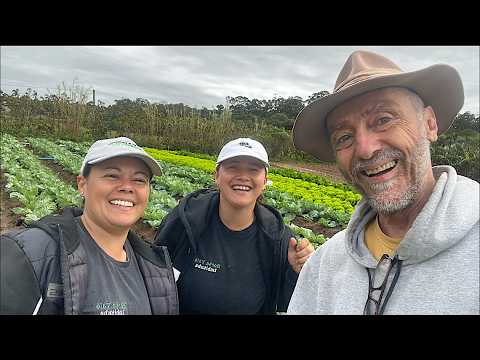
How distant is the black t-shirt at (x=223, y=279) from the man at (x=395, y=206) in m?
0.65

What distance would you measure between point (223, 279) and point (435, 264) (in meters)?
1.15

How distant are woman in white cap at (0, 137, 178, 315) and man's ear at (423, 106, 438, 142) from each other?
1.10 m

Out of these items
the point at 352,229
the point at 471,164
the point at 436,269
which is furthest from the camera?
the point at 471,164

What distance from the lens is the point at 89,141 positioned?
14.0 metres

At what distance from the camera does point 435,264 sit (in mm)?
1043

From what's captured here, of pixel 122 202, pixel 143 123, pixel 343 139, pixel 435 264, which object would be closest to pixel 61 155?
pixel 143 123

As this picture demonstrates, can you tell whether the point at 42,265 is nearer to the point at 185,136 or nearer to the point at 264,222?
the point at 264,222

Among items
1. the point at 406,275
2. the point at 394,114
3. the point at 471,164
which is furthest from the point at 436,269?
the point at 471,164

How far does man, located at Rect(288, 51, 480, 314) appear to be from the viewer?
1025mm

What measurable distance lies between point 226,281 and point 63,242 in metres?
0.92

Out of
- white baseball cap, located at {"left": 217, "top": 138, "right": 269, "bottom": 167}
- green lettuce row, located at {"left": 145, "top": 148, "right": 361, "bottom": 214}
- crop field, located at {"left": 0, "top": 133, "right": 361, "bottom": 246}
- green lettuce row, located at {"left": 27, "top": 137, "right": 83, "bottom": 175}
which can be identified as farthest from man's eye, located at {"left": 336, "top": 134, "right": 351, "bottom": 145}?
green lettuce row, located at {"left": 27, "top": 137, "right": 83, "bottom": 175}

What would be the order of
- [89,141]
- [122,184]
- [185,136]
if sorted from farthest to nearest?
1. [185,136]
2. [89,141]
3. [122,184]

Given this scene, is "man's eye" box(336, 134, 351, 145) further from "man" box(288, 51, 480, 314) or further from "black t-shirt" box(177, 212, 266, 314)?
"black t-shirt" box(177, 212, 266, 314)

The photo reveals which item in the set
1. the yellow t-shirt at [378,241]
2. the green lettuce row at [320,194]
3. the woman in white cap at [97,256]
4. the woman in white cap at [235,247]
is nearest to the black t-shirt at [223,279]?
the woman in white cap at [235,247]
